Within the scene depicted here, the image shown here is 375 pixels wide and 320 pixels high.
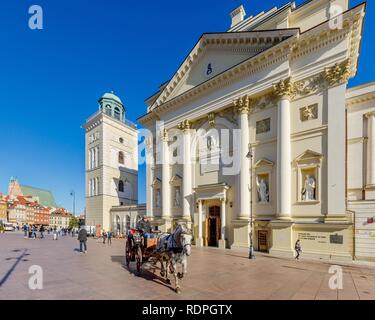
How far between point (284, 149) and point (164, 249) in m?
12.7

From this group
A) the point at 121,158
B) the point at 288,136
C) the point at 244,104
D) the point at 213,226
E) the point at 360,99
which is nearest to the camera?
the point at 360,99

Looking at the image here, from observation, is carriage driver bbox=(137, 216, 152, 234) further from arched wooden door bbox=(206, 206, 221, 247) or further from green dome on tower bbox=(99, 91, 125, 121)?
green dome on tower bbox=(99, 91, 125, 121)

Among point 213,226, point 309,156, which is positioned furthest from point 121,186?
point 309,156

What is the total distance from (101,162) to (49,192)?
131 meters

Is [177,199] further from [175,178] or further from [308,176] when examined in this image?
[308,176]

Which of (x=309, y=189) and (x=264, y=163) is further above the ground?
(x=264, y=163)

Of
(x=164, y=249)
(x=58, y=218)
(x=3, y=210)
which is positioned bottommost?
(x=58, y=218)

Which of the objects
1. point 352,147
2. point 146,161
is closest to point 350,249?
point 352,147

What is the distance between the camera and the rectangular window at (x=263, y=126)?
1909cm

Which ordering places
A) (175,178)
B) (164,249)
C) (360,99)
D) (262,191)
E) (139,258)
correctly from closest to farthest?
(164,249), (139,258), (360,99), (262,191), (175,178)

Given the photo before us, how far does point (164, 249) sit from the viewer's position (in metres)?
7.99

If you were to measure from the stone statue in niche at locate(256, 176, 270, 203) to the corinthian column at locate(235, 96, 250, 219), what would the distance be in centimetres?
86

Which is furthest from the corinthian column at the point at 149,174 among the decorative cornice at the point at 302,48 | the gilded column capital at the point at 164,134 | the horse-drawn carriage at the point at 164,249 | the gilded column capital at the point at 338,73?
the gilded column capital at the point at 338,73
